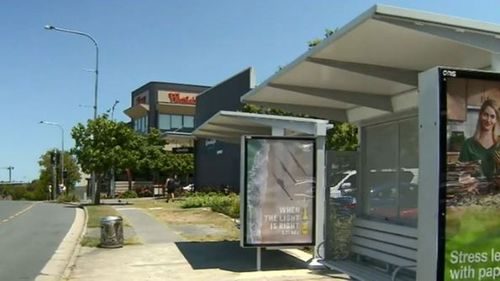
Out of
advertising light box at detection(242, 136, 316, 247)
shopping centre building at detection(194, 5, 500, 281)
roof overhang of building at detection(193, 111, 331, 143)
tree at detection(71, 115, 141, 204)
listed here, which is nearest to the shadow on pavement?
advertising light box at detection(242, 136, 316, 247)

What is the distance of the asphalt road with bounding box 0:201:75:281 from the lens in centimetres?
1102

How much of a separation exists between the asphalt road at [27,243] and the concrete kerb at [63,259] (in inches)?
5.8

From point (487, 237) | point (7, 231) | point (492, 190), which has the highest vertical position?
point (492, 190)

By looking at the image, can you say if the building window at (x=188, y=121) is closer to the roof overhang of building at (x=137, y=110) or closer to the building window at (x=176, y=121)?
the building window at (x=176, y=121)

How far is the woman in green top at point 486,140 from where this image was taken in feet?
14.5

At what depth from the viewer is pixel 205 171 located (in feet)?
131

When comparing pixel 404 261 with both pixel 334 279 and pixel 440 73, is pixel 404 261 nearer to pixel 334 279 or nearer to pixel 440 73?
pixel 334 279

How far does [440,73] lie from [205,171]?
35.9 m

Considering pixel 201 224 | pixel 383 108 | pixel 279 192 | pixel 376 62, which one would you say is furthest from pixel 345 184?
pixel 201 224

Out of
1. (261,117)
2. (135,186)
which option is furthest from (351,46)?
(135,186)

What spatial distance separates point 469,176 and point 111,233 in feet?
35.4

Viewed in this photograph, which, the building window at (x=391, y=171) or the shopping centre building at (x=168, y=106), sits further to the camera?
the shopping centre building at (x=168, y=106)

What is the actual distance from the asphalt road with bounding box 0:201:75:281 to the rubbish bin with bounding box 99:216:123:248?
119cm

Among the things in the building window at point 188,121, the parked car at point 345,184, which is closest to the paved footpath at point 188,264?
the parked car at point 345,184
